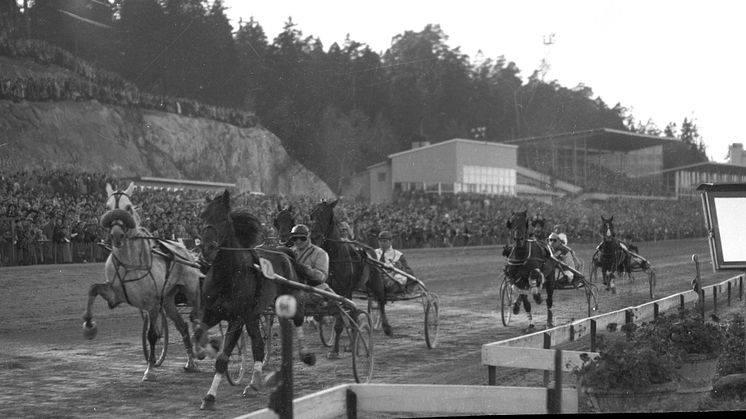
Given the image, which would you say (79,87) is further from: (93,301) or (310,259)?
(310,259)

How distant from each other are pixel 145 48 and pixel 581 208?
1859 cm

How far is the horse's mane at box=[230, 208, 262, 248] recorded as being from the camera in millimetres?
7762

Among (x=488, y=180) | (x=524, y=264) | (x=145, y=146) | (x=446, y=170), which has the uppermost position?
(x=145, y=146)

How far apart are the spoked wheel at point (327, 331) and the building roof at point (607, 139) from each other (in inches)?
1049

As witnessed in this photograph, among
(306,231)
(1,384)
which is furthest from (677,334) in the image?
(1,384)

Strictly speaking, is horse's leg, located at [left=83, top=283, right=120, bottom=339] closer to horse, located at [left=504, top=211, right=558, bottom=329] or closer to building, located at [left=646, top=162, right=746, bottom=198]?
building, located at [left=646, top=162, right=746, bottom=198]

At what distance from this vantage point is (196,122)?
1417 inches

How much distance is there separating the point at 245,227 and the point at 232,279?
454mm

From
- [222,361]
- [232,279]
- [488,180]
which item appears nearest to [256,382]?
[222,361]

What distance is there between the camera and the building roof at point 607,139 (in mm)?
38844

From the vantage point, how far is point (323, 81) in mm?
41031

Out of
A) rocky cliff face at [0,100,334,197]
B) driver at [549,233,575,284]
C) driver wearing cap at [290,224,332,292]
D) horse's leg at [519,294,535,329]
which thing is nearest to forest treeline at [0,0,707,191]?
rocky cliff face at [0,100,334,197]

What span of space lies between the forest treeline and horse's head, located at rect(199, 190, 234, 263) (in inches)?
447

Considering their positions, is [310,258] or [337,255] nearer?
[310,258]
